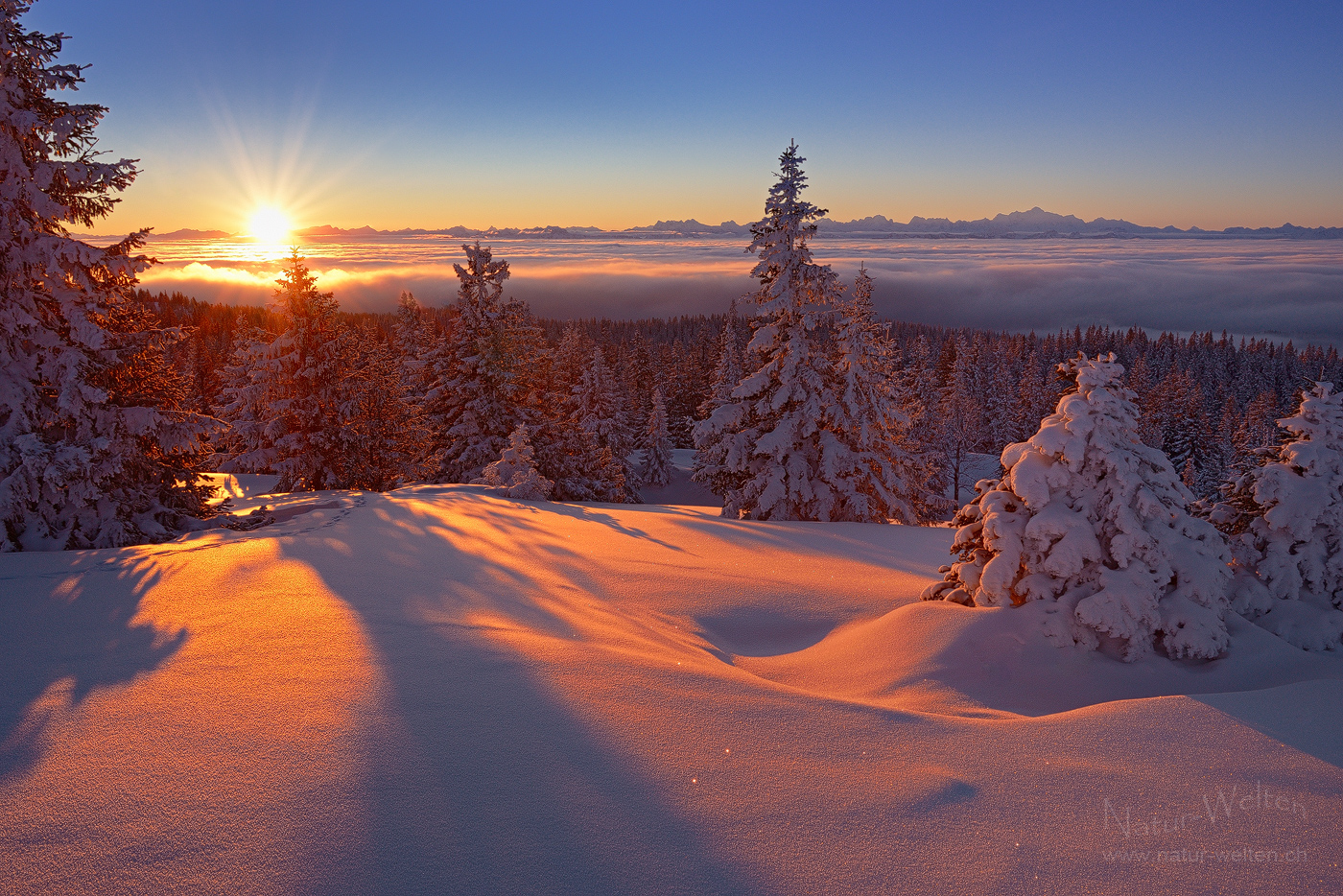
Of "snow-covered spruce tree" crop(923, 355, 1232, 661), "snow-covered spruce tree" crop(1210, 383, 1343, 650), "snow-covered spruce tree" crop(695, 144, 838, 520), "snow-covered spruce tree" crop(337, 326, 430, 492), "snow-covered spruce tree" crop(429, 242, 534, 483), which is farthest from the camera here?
"snow-covered spruce tree" crop(429, 242, 534, 483)

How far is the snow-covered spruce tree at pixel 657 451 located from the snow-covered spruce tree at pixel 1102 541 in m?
50.0

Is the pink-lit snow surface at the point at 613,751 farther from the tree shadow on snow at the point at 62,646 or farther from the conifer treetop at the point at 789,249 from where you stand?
the conifer treetop at the point at 789,249

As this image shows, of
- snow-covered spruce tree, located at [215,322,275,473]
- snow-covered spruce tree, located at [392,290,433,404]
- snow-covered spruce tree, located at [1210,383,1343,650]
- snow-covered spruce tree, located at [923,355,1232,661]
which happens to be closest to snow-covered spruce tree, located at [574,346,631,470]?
snow-covered spruce tree, located at [392,290,433,404]

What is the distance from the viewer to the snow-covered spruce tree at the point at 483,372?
2927 centimetres

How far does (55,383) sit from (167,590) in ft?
25.4

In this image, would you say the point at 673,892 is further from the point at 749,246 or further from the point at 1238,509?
the point at 749,246

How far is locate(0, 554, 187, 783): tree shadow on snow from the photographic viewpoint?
3805 mm

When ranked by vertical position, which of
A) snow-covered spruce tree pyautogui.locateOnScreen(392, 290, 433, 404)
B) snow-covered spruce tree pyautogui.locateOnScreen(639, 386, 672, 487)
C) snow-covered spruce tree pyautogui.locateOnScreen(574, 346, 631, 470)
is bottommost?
snow-covered spruce tree pyautogui.locateOnScreen(639, 386, 672, 487)

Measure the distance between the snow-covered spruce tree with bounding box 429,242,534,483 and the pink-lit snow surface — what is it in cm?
2267

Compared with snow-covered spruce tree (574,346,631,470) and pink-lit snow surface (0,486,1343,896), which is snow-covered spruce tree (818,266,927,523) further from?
snow-covered spruce tree (574,346,631,470)

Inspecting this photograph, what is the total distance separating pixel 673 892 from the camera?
2658mm

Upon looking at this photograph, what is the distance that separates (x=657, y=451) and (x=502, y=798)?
54.0 m

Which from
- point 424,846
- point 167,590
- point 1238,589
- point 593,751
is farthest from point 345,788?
point 1238,589

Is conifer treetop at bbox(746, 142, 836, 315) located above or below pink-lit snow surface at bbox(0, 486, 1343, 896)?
above
